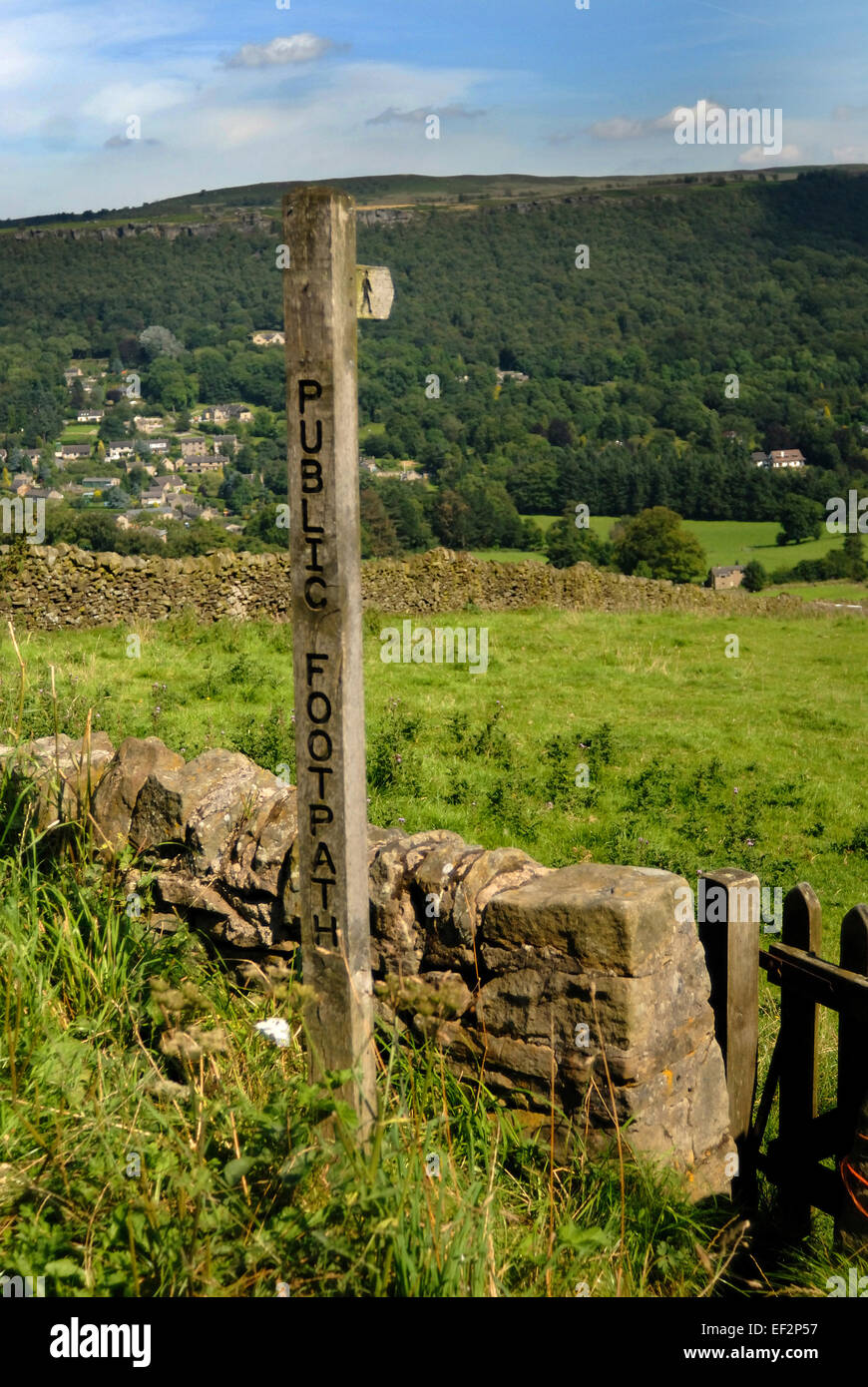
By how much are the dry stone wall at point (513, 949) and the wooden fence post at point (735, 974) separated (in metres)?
0.15

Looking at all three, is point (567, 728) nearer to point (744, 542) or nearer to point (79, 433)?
point (744, 542)

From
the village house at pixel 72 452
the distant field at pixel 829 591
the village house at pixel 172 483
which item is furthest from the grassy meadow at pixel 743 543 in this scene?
the village house at pixel 72 452

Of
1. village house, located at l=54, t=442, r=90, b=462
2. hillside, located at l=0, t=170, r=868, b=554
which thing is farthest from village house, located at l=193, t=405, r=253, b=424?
village house, located at l=54, t=442, r=90, b=462

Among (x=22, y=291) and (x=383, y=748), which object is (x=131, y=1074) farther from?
(x=22, y=291)

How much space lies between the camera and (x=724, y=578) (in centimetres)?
2953

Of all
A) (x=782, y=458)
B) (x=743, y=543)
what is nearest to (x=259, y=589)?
(x=743, y=543)

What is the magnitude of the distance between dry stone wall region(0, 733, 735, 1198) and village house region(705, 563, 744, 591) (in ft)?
83.1

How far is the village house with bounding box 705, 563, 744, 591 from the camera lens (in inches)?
1125

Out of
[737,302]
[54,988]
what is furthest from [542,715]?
[737,302]

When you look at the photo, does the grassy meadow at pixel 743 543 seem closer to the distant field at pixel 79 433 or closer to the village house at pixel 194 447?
the village house at pixel 194 447

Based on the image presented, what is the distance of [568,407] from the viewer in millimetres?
60125

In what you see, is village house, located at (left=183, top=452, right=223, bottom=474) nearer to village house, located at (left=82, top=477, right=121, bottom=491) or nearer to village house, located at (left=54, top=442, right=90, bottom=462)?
village house, located at (left=82, top=477, right=121, bottom=491)

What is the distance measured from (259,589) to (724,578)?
17.1m

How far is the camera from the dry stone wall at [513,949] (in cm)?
322
